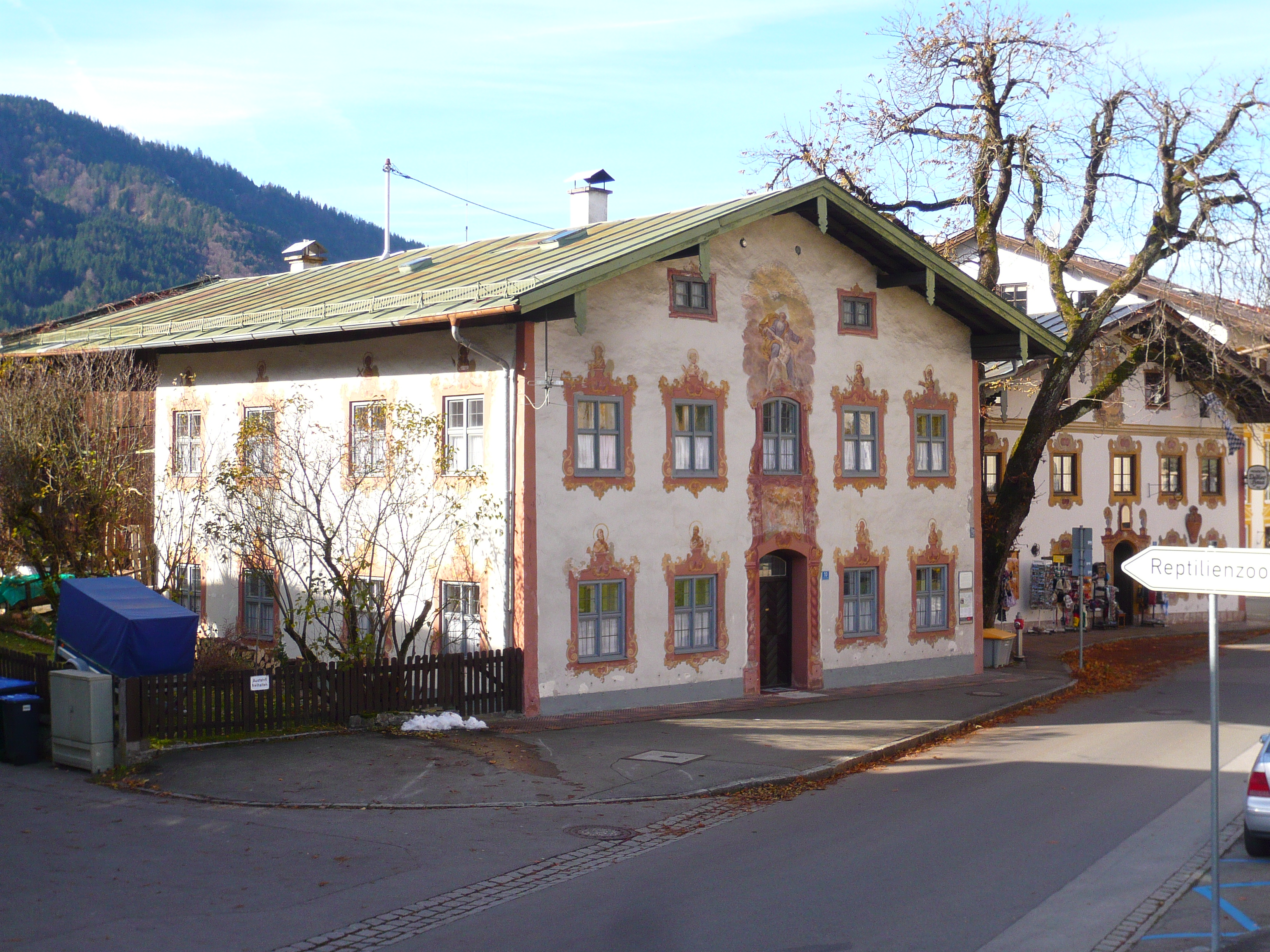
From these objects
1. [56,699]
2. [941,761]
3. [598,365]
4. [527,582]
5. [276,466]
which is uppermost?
[598,365]

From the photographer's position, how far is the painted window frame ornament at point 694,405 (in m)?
22.4

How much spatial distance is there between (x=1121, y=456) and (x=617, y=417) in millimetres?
24025

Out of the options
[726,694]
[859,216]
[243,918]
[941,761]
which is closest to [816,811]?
[941,761]

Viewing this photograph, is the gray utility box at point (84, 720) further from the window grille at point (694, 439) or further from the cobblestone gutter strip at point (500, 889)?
the window grille at point (694, 439)

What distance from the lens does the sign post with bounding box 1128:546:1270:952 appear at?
855 cm

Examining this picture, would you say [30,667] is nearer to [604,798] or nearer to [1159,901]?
[604,798]

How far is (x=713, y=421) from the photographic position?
23203mm

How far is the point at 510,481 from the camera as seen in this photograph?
67.8 feet

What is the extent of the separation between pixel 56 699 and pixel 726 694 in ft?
37.3

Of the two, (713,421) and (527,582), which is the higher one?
(713,421)

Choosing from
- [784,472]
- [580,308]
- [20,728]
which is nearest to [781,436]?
[784,472]

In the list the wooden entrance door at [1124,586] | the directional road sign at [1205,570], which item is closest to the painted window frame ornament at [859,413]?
the directional road sign at [1205,570]

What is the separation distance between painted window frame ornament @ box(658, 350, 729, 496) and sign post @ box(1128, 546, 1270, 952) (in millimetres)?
13546

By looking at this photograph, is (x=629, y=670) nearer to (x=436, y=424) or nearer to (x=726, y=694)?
(x=726, y=694)
